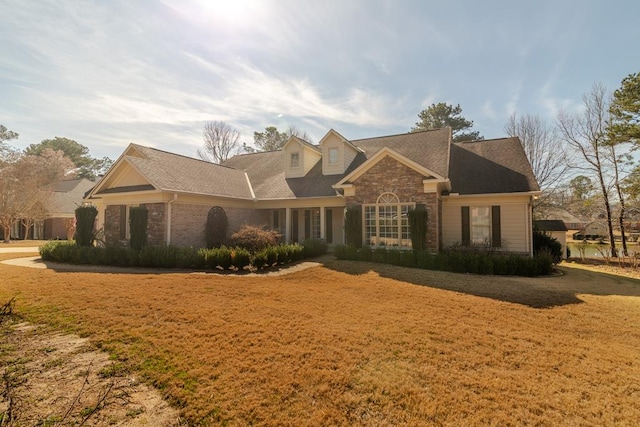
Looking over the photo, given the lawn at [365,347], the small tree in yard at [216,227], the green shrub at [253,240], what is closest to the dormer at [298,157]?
the small tree in yard at [216,227]

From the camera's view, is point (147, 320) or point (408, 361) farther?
point (147, 320)

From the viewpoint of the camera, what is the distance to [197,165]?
61.7ft

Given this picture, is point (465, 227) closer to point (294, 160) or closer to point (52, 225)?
point (294, 160)

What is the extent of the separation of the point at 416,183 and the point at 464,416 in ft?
38.5

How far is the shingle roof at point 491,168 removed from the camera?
1479cm

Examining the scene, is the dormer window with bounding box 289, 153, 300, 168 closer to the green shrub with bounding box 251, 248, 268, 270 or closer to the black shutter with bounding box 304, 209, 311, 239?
the black shutter with bounding box 304, 209, 311, 239

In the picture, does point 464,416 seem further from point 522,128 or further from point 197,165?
point 522,128

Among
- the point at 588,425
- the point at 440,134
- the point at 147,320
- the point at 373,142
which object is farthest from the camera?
the point at 373,142

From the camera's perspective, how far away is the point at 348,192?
51.2ft

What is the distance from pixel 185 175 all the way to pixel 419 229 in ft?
40.0

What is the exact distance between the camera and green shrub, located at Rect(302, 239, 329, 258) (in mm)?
15031

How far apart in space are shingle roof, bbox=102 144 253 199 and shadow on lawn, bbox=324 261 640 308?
813 cm

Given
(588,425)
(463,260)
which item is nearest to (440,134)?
(463,260)

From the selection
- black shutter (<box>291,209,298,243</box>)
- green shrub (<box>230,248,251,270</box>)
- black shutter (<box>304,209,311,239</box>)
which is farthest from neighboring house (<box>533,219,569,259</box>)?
green shrub (<box>230,248,251,270</box>)
